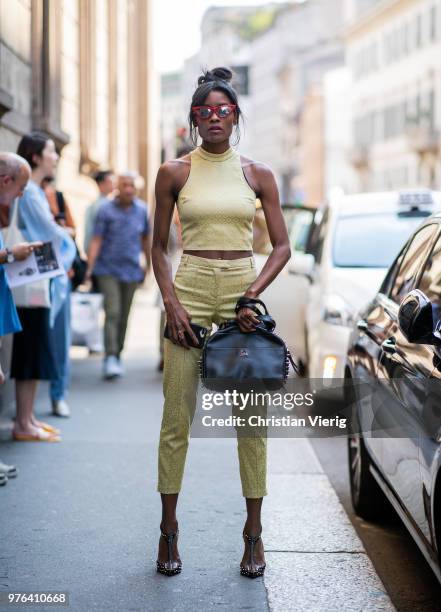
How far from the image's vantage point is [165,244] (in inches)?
200

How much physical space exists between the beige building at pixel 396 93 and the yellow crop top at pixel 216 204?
194ft

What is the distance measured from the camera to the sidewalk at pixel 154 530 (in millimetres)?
4836

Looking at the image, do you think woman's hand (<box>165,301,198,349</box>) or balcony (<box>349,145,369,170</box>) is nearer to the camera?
woman's hand (<box>165,301,198,349</box>)

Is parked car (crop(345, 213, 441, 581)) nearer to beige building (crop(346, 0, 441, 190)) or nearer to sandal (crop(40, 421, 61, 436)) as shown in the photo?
sandal (crop(40, 421, 61, 436))

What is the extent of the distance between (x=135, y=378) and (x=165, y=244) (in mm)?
6810

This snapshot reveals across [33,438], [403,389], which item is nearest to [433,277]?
[403,389]

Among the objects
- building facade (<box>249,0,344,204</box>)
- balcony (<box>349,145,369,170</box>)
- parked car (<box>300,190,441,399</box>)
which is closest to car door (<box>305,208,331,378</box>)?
parked car (<box>300,190,441,399</box>)

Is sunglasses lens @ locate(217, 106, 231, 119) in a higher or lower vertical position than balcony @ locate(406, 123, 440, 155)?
lower

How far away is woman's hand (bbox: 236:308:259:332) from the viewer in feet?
15.9

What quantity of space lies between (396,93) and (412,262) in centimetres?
6548

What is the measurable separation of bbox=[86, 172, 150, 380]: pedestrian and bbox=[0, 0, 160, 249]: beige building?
1004mm

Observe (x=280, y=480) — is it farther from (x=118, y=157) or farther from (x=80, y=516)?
(x=118, y=157)

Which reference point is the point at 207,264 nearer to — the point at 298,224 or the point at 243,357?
the point at 243,357

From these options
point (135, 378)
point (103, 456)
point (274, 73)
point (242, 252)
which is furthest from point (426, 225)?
point (274, 73)
